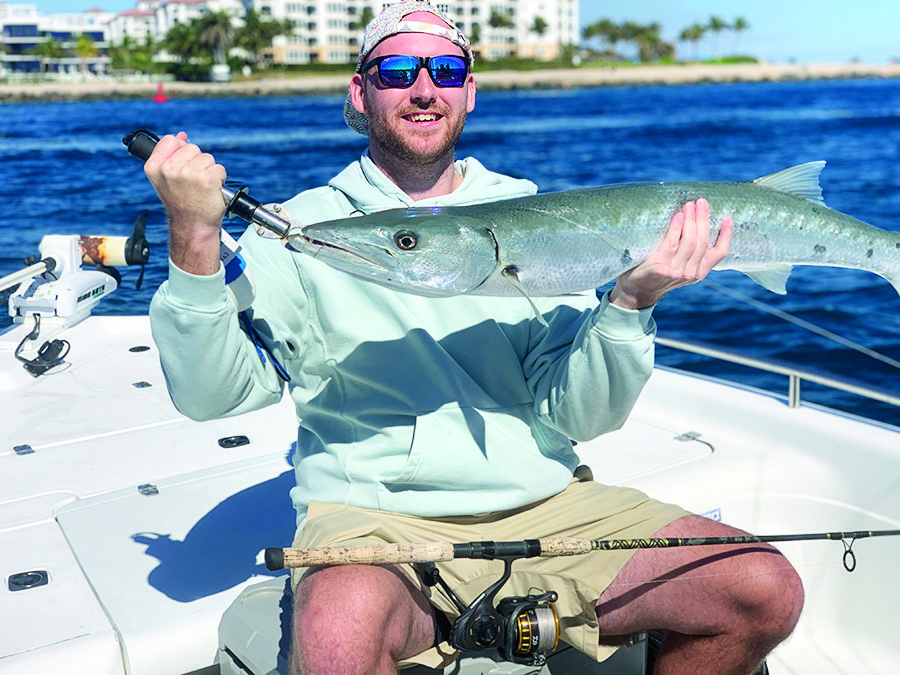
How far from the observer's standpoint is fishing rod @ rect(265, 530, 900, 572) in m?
2.17

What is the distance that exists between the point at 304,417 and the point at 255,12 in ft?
411

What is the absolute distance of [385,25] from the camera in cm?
298

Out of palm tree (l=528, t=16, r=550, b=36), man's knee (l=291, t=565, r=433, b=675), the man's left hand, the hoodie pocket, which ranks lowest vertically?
man's knee (l=291, t=565, r=433, b=675)

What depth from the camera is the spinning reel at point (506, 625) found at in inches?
94.0

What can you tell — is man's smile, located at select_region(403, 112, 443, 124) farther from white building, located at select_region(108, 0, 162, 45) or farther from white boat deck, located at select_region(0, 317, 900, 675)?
white building, located at select_region(108, 0, 162, 45)

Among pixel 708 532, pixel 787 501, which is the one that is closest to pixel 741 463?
pixel 787 501

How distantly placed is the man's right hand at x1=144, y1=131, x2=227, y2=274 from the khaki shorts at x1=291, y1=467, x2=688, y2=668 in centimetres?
76

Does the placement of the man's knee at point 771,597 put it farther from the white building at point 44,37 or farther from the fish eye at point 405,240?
the white building at point 44,37

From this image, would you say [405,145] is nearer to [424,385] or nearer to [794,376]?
[424,385]

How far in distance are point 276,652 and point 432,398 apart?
0.80 meters

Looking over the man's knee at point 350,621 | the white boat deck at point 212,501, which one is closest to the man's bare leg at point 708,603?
the man's knee at point 350,621

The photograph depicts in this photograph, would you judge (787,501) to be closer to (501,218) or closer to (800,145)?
(501,218)

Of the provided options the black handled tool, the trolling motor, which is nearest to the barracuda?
the black handled tool

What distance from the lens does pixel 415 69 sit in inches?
114
